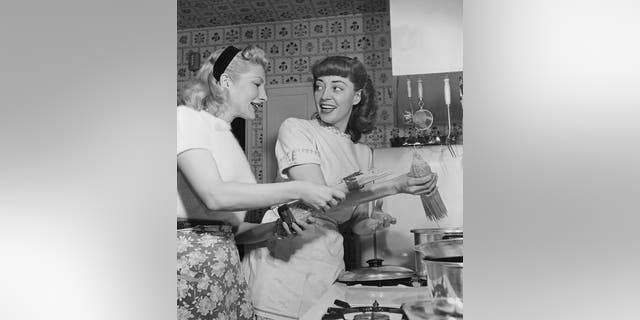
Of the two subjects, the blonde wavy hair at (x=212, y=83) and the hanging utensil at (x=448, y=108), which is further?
the blonde wavy hair at (x=212, y=83)

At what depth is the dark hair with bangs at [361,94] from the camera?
1601 millimetres

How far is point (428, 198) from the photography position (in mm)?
1553

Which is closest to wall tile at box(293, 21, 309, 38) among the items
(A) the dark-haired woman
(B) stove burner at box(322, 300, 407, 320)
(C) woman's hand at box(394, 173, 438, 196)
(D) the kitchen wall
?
(D) the kitchen wall

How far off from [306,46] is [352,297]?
647 millimetres

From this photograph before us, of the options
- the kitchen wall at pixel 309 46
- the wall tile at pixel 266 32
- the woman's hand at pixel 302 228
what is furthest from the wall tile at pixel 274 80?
the woman's hand at pixel 302 228

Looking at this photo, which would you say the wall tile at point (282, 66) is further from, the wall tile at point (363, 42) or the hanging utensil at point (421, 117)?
the hanging utensil at point (421, 117)

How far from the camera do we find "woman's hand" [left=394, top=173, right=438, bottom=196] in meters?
1.55

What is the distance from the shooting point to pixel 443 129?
1557mm

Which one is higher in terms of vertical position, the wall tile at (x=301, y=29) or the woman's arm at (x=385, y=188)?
the wall tile at (x=301, y=29)

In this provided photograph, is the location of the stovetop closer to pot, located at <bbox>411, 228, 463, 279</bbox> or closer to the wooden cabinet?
pot, located at <bbox>411, 228, 463, 279</bbox>

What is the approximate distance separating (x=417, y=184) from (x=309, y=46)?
455 mm

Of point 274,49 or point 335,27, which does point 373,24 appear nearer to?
point 335,27

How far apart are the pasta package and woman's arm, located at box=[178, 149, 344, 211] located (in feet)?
0.75
